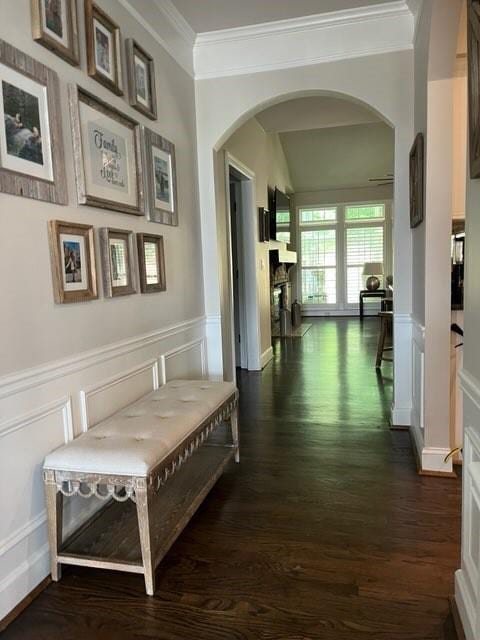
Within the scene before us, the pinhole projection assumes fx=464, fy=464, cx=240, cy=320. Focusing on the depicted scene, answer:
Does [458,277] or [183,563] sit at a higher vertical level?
[458,277]

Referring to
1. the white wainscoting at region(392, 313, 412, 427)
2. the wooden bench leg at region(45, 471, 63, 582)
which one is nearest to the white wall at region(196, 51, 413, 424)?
the white wainscoting at region(392, 313, 412, 427)

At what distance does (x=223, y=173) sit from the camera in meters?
4.11

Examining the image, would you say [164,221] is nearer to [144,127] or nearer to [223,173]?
[144,127]

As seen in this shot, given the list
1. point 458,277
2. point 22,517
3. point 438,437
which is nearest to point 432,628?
point 438,437

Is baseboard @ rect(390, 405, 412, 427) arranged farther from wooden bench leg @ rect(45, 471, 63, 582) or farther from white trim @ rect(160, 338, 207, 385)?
wooden bench leg @ rect(45, 471, 63, 582)

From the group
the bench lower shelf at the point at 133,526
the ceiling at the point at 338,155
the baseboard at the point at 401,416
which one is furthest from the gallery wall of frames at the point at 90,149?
the ceiling at the point at 338,155

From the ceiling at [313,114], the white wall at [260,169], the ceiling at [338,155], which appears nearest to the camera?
the ceiling at [313,114]

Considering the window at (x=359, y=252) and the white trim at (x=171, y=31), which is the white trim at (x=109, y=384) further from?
the window at (x=359, y=252)

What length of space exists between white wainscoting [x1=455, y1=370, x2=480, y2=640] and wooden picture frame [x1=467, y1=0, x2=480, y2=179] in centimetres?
64

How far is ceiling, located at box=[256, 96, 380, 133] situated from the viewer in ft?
15.5

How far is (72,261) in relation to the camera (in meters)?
2.04

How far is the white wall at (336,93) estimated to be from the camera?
10.3 ft

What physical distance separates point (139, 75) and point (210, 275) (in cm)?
153

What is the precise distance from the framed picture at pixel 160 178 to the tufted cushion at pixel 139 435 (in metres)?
1.11
